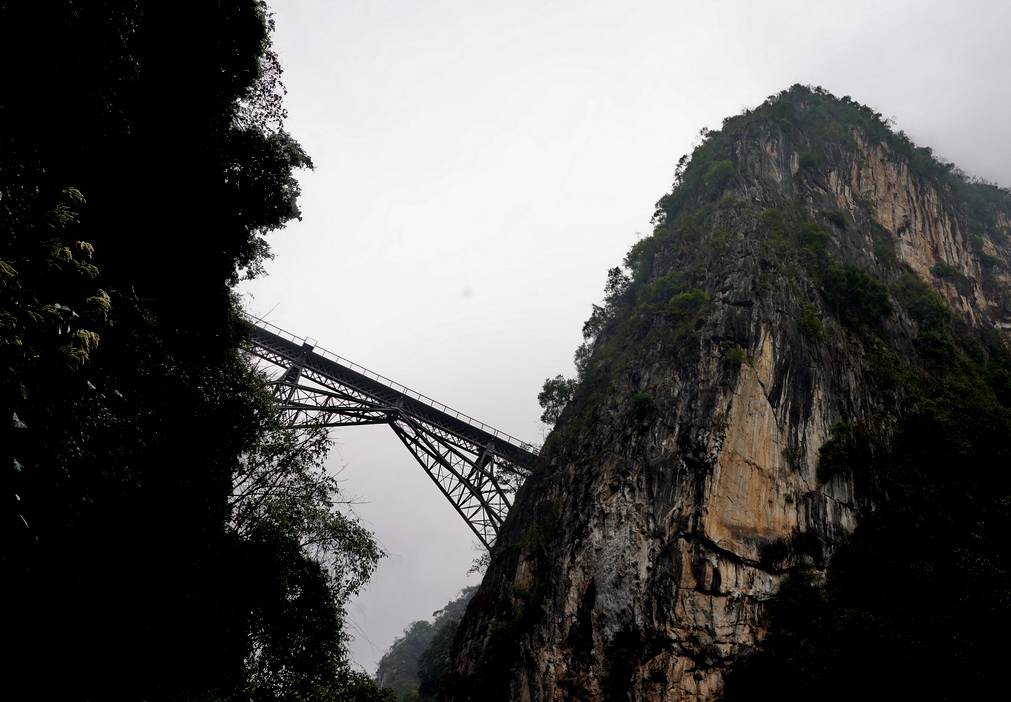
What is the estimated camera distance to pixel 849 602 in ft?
47.3

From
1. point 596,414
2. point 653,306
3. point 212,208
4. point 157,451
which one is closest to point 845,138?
point 653,306

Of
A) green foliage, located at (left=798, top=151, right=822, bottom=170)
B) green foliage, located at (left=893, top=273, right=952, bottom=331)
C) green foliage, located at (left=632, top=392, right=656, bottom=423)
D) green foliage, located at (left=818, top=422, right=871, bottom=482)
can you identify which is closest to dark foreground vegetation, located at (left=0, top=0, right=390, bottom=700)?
green foliage, located at (left=632, top=392, right=656, bottom=423)

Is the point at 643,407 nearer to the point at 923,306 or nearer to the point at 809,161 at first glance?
the point at 923,306

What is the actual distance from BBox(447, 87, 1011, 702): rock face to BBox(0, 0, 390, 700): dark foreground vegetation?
6969mm

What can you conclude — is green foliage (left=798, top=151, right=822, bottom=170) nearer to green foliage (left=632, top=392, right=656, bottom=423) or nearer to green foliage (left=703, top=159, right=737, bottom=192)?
green foliage (left=703, top=159, right=737, bottom=192)

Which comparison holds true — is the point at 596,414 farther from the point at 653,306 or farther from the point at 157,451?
the point at 157,451

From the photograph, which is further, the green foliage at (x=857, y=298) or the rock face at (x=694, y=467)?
the green foliage at (x=857, y=298)

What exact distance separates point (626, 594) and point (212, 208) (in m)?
13.7

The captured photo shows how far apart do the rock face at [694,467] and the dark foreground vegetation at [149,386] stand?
6.97 metres

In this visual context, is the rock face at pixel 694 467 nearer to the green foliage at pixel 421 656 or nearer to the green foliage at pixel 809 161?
the green foliage at pixel 809 161

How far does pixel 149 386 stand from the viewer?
26.4 ft

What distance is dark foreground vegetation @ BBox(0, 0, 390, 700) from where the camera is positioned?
195 inches

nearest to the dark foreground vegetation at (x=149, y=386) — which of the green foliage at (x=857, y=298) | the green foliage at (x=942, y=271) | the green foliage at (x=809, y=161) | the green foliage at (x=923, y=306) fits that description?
the green foliage at (x=857, y=298)

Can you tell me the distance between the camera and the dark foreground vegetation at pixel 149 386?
496 centimetres
